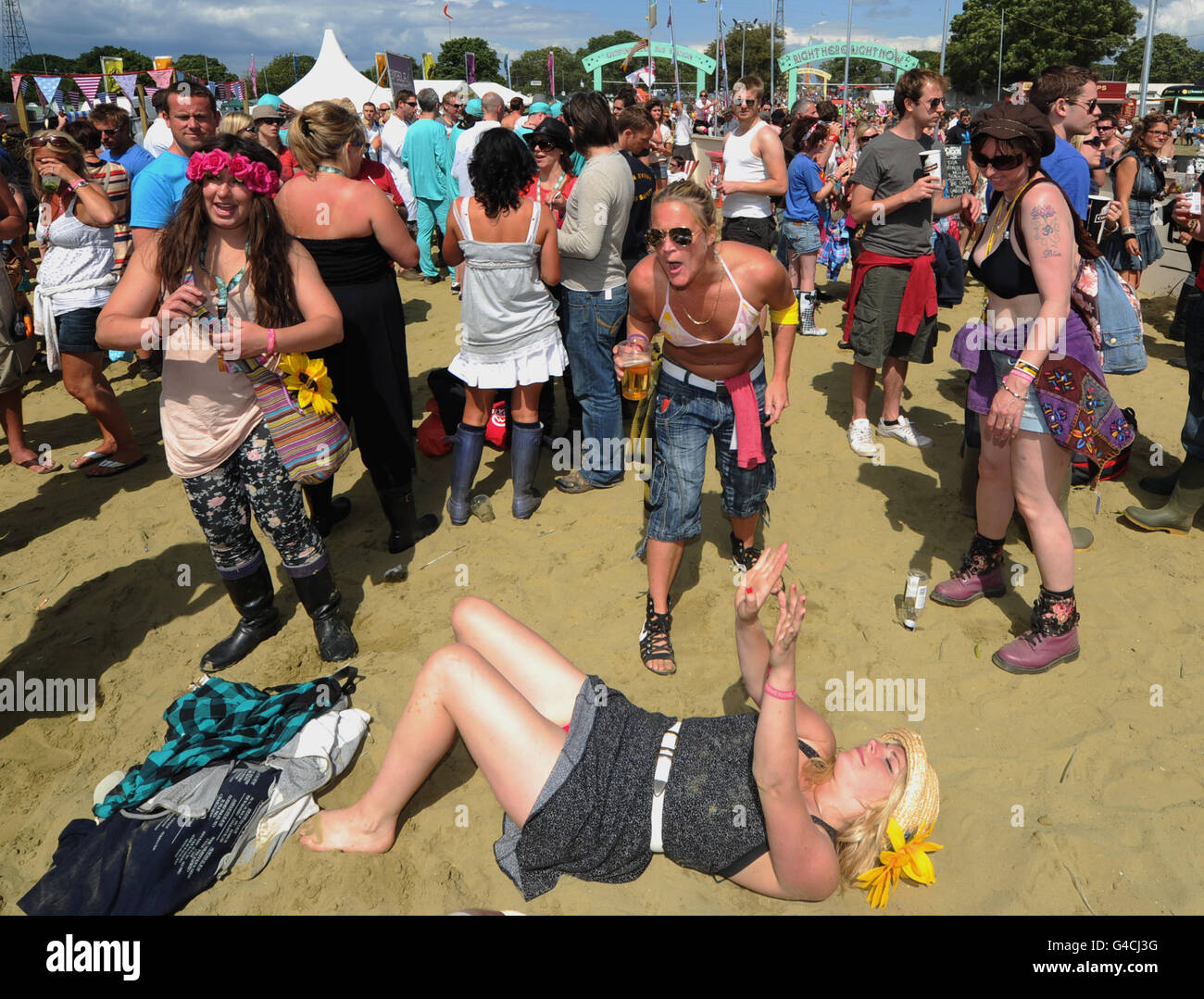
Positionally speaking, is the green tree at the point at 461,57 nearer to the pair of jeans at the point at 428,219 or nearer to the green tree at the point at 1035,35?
the green tree at the point at 1035,35

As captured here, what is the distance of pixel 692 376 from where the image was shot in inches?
135

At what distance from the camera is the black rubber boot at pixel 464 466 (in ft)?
15.3

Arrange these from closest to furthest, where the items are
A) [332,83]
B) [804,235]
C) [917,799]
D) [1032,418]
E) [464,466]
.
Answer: [917,799], [1032,418], [464,466], [804,235], [332,83]

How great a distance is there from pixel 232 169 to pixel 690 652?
105 inches

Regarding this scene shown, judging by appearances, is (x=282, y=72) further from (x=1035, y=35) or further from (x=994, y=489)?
(x=994, y=489)

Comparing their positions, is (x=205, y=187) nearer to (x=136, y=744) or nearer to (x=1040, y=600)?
(x=136, y=744)

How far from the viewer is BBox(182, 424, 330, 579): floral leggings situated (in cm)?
317

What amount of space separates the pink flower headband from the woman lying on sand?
1.84 meters

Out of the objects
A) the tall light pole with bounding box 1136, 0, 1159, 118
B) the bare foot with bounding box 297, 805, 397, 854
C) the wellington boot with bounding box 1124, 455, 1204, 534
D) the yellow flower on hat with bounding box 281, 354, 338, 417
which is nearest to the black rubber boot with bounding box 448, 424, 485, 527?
the yellow flower on hat with bounding box 281, 354, 338, 417

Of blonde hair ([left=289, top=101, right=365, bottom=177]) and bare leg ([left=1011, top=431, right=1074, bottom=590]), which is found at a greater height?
blonde hair ([left=289, top=101, right=365, bottom=177])

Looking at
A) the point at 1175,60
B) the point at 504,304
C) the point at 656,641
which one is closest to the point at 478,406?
the point at 504,304

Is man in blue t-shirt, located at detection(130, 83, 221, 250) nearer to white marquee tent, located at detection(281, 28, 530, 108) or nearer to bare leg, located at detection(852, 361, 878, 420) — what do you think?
bare leg, located at detection(852, 361, 878, 420)

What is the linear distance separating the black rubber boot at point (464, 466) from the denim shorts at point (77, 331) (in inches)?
102
